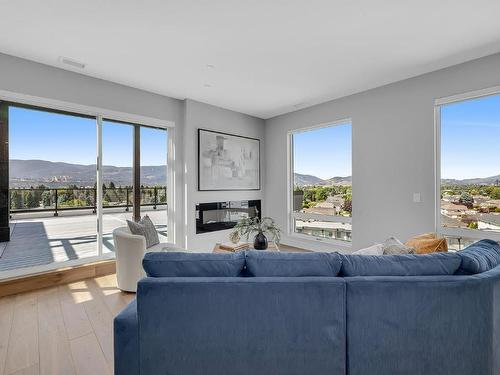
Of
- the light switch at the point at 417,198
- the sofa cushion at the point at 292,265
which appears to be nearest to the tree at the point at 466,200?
the light switch at the point at 417,198

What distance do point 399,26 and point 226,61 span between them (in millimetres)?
1791

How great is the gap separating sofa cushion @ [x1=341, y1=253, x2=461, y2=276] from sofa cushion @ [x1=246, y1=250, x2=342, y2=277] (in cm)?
8

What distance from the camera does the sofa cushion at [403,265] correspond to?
156cm

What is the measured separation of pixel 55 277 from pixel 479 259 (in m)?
4.18

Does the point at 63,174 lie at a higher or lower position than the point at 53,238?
higher

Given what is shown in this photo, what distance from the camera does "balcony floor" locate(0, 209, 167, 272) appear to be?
3.26m

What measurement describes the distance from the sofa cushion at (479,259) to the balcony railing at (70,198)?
12.9 ft

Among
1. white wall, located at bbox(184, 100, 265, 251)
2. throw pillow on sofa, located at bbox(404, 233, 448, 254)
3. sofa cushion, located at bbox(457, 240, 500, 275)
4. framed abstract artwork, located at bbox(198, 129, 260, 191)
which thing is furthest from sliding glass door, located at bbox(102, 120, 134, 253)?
sofa cushion, located at bbox(457, 240, 500, 275)

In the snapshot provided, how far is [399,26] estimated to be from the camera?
2492 millimetres

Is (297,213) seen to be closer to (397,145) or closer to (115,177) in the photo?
(397,145)

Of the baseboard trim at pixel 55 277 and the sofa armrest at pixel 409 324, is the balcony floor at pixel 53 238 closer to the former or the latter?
the baseboard trim at pixel 55 277

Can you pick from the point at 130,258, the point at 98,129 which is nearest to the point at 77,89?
the point at 98,129

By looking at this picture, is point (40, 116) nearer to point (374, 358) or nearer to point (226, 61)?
point (226, 61)

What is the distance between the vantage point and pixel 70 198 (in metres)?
3.68
